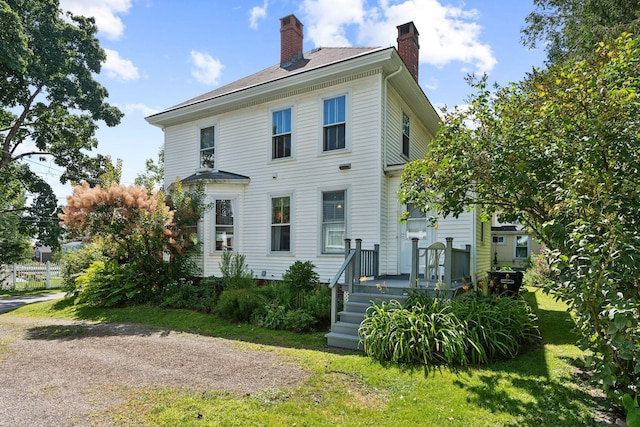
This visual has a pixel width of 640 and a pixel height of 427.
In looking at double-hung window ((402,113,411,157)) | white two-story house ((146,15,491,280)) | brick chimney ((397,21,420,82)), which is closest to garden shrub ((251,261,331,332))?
white two-story house ((146,15,491,280))

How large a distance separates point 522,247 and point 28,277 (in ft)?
95.0

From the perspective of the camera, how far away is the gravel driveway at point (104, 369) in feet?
12.6

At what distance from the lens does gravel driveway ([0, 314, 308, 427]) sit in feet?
12.6

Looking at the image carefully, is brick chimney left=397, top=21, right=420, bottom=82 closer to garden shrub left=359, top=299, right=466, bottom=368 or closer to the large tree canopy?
garden shrub left=359, top=299, right=466, bottom=368

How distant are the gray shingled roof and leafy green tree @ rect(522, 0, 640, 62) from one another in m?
5.13

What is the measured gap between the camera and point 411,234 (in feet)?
32.4

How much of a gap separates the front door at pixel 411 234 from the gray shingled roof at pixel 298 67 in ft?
16.1

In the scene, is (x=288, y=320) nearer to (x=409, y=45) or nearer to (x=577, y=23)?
(x=409, y=45)

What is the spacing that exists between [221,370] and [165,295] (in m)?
5.91

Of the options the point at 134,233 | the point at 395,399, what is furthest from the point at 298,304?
the point at 134,233

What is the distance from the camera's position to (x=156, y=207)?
9836 millimetres

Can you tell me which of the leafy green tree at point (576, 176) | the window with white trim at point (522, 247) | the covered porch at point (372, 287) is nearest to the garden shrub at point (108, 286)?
the covered porch at point (372, 287)

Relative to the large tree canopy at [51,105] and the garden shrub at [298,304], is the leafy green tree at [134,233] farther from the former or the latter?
the large tree canopy at [51,105]

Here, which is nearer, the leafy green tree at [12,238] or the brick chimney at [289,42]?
the brick chimney at [289,42]
